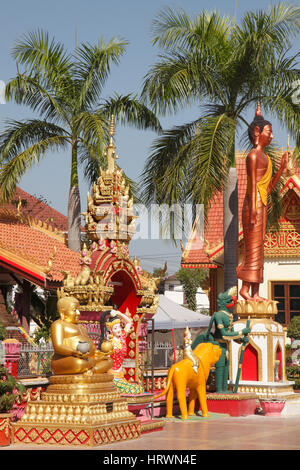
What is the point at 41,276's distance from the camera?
1645cm

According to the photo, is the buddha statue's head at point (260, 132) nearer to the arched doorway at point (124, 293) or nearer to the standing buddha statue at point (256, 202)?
the standing buddha statue at point (256, 202)

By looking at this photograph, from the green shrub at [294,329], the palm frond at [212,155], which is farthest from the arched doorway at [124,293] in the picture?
the green shrub at [294,329]

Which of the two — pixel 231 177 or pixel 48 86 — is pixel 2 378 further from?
pixel 48 86

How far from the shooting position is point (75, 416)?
28.5 ft

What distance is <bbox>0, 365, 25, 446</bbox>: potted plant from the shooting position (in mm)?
8891

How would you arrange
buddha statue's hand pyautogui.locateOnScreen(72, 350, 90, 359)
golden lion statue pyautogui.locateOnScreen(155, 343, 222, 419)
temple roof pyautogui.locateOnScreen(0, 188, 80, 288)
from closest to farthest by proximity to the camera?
buddha statue's hand pyautogui.locateOnScreen(72, 350, 90, 359) → golden lion statue pyautogui.locateOnScreen(155, 343, 222, 419) → temple roof pyautogui.locateOnScreen(0, 188, 80, 288)

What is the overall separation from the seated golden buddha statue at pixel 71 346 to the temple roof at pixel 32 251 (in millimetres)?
5612

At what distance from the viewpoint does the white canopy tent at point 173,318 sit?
19062 millimetres

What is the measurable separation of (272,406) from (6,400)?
18.1ft

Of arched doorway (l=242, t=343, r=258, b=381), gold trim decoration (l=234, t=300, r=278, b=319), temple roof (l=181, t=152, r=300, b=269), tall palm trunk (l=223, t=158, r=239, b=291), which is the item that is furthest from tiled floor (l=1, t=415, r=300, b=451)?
temple roof (l=181, t=152, r=300, b=269)

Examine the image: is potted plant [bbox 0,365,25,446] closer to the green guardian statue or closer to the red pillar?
the red pillar

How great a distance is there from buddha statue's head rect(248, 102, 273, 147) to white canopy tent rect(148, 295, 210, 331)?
5766 mm

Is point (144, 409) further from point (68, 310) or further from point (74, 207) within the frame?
point (74, 207)

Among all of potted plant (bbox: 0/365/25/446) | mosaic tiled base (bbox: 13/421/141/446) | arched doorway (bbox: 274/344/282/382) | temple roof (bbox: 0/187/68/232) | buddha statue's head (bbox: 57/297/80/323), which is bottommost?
mosaic tiled base (bbox: 13/421/141/446)
